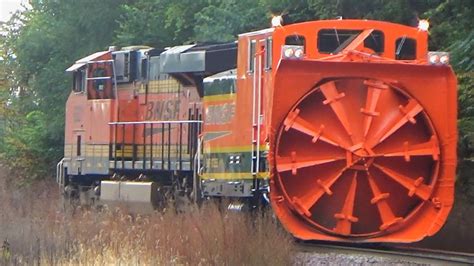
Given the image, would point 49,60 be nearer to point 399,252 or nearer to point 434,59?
point 434,59

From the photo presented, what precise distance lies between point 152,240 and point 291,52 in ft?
9.76

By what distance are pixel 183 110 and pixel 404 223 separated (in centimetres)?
725

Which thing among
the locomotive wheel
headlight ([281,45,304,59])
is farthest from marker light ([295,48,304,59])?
the locomotive wheel

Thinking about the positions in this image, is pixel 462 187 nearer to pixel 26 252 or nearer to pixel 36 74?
pixel 26 252

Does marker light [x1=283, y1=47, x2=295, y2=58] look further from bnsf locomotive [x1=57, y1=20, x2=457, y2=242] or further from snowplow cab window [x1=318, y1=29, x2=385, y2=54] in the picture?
snowplow cab window [x1=318, y1=29, x2=385, y2=54]

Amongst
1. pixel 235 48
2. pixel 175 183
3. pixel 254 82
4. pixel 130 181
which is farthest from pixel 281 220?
pixel 130 181

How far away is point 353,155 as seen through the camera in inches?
531

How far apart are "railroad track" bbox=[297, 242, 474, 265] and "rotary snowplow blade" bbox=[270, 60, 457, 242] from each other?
190 mm

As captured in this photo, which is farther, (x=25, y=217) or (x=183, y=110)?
(x=183, y=110)

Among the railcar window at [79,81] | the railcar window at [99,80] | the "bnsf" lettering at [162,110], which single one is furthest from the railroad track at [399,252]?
the railcar window at [79,81]

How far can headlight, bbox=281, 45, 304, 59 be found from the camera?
13148 mm

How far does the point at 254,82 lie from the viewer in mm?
15148

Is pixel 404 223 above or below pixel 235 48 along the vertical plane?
below

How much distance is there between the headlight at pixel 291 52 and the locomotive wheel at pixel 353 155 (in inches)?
21.0
